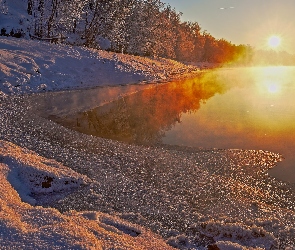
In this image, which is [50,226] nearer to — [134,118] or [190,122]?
→ [134,118]

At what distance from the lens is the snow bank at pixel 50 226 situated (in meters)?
3.44

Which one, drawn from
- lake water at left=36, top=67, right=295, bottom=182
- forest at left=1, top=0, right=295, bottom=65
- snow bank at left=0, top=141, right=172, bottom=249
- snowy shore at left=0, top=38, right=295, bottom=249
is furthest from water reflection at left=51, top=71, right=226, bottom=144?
forest at left=1, top=0, right=295, bottom=65

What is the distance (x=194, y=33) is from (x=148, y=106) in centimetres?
9574

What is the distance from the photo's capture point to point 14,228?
11.8 feet

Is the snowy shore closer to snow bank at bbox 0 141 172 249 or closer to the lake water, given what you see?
snow bank at bbox 0 141 172 249

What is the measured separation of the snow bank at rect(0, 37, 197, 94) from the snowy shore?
321 inches

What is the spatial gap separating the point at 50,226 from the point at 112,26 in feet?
157

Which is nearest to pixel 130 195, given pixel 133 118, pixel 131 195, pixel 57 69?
pixel 131 195

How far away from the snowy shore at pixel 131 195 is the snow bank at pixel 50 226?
0.04 ft

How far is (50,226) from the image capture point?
12.2 ft

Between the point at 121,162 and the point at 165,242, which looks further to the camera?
the point at 121,162

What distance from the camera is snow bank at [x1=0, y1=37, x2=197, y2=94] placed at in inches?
722

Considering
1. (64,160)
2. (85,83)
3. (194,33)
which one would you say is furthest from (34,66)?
(194,33)

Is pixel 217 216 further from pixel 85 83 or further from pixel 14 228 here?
pixel 85 83
